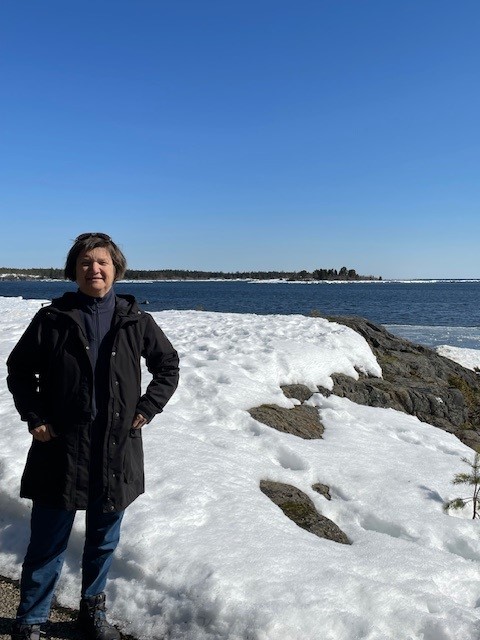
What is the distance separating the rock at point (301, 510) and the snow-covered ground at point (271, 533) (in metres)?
0.14

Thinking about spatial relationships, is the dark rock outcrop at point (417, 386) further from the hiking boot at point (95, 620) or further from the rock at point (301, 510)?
the hiking boot at point (95, 620)

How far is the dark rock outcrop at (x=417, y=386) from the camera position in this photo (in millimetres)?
9844

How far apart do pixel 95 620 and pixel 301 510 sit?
2.45 m

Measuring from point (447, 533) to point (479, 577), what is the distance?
Result: 35.2 inches

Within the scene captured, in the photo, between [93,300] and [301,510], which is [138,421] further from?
[301,510]

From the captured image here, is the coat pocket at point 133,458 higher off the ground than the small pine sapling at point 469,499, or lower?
higher

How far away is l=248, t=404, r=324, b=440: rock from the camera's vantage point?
24.2 feet

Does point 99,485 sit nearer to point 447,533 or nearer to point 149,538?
point 149,538

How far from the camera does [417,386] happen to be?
11.2 metres

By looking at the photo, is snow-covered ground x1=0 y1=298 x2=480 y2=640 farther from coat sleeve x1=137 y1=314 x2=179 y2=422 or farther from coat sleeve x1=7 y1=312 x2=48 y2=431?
coat sleeve x1=7 y1=312 x2=48 y2=431

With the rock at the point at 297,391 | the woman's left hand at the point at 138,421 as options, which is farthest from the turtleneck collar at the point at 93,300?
the rock at the point at 297,391

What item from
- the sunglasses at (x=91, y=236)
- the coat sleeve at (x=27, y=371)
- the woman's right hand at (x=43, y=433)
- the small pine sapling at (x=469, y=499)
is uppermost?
the sunglasses at (x=91, y=236)

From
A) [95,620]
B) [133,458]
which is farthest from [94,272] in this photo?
[95,620]

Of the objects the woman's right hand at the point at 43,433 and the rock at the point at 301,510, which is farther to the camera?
the rock at the point at 301,510
